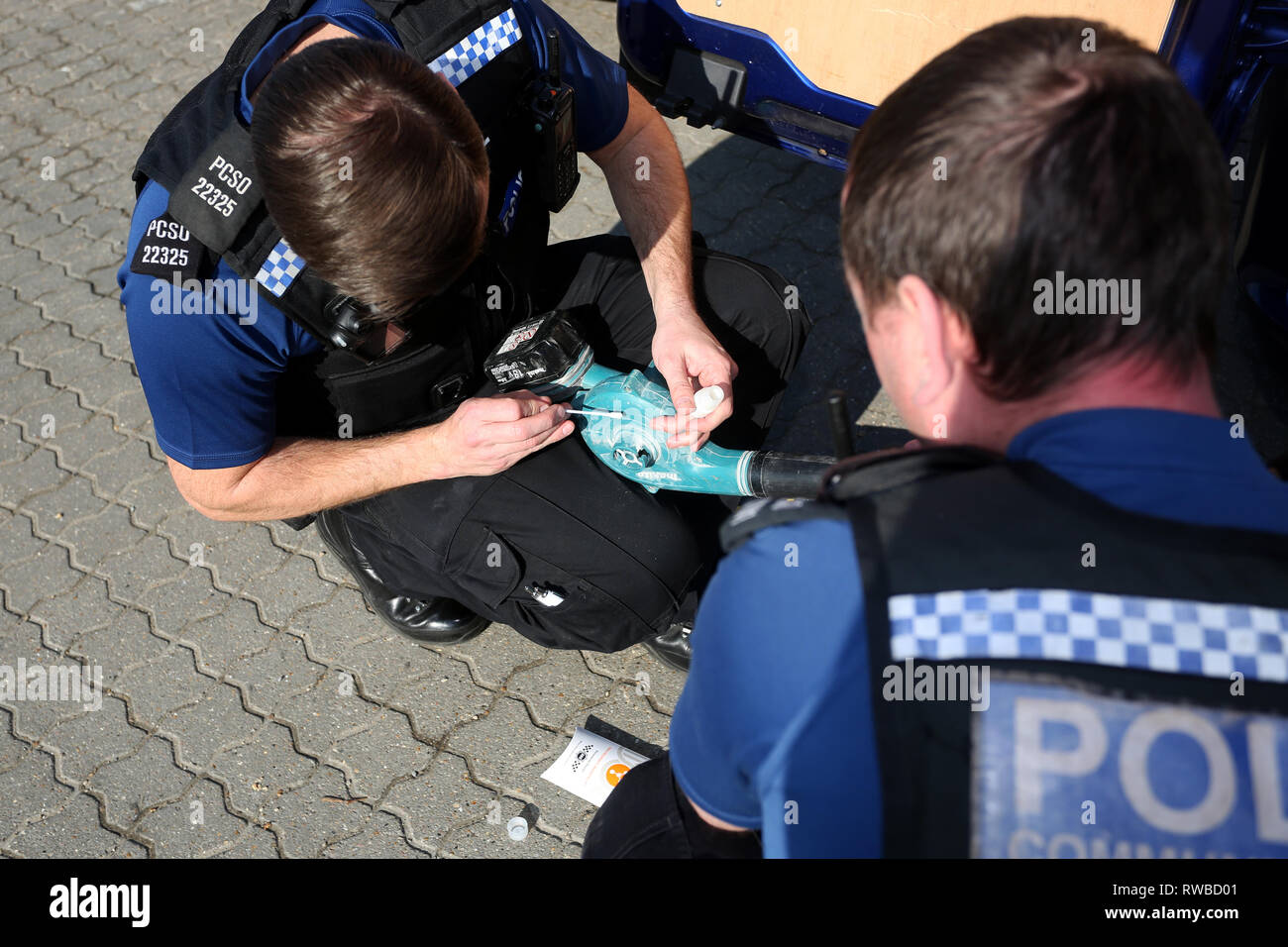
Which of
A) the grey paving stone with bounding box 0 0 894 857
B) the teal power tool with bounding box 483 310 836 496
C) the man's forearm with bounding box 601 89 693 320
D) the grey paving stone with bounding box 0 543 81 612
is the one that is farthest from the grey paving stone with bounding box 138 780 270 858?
the man's forearm with bounding box 601 89 693 320

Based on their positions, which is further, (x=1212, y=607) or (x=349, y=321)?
(x=349, y=321)

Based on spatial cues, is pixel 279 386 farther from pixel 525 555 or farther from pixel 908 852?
pixel 908 852

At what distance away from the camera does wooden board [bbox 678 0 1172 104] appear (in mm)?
2480

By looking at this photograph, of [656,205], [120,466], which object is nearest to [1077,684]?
[656,205]

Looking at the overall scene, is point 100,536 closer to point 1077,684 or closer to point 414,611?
point 414,611

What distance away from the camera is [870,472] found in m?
1.01

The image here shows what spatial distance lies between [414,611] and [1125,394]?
210 centimetres

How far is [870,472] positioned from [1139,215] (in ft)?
1.22

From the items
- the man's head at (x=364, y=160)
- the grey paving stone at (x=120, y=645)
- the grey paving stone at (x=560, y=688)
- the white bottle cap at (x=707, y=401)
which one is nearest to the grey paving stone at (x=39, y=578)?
the grey paving stone at (x=120, y=645)

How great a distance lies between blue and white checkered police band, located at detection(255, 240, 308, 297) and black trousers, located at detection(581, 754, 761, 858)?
116cm

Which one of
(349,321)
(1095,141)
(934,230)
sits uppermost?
(1095,141)
